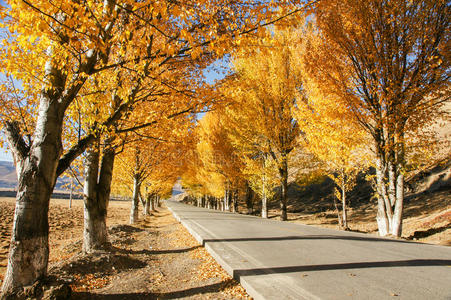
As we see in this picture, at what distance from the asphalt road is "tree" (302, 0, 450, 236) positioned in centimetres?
347

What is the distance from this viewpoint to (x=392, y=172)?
8.34 m

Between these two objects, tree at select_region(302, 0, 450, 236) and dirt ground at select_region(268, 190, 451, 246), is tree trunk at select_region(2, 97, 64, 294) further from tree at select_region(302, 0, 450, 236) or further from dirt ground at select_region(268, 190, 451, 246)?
dirt ground at select_region(268, 190, 451, 246)

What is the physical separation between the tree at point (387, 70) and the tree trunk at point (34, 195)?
736 cm

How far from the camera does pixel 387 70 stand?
26.1ft

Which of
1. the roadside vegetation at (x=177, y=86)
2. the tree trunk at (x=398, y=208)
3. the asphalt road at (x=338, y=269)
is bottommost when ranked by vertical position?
the asphalt road at (x=338, y=269)

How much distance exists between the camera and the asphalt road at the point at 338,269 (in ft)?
10.3

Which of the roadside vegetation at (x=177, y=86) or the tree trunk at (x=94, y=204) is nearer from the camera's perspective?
the roadside vegetation at (x=177, y=86)

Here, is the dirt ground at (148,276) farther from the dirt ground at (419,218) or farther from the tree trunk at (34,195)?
the dirt ground at (419,218)

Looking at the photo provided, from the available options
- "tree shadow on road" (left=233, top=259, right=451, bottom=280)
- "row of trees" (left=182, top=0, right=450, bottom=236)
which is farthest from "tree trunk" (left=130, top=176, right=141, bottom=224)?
"tree shadow on road" (left=233, top=259, right=451, bottom=280)

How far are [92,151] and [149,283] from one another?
3.76m

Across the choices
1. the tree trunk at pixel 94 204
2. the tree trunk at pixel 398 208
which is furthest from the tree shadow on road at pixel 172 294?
the tree trunk at pixel 398 208

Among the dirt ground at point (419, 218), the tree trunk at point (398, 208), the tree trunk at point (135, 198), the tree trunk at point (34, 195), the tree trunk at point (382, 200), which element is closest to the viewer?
the tree trunk at point (34, 195)

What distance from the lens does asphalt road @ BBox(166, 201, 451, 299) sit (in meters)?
3.14

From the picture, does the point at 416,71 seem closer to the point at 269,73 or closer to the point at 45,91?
the point at 269,73
